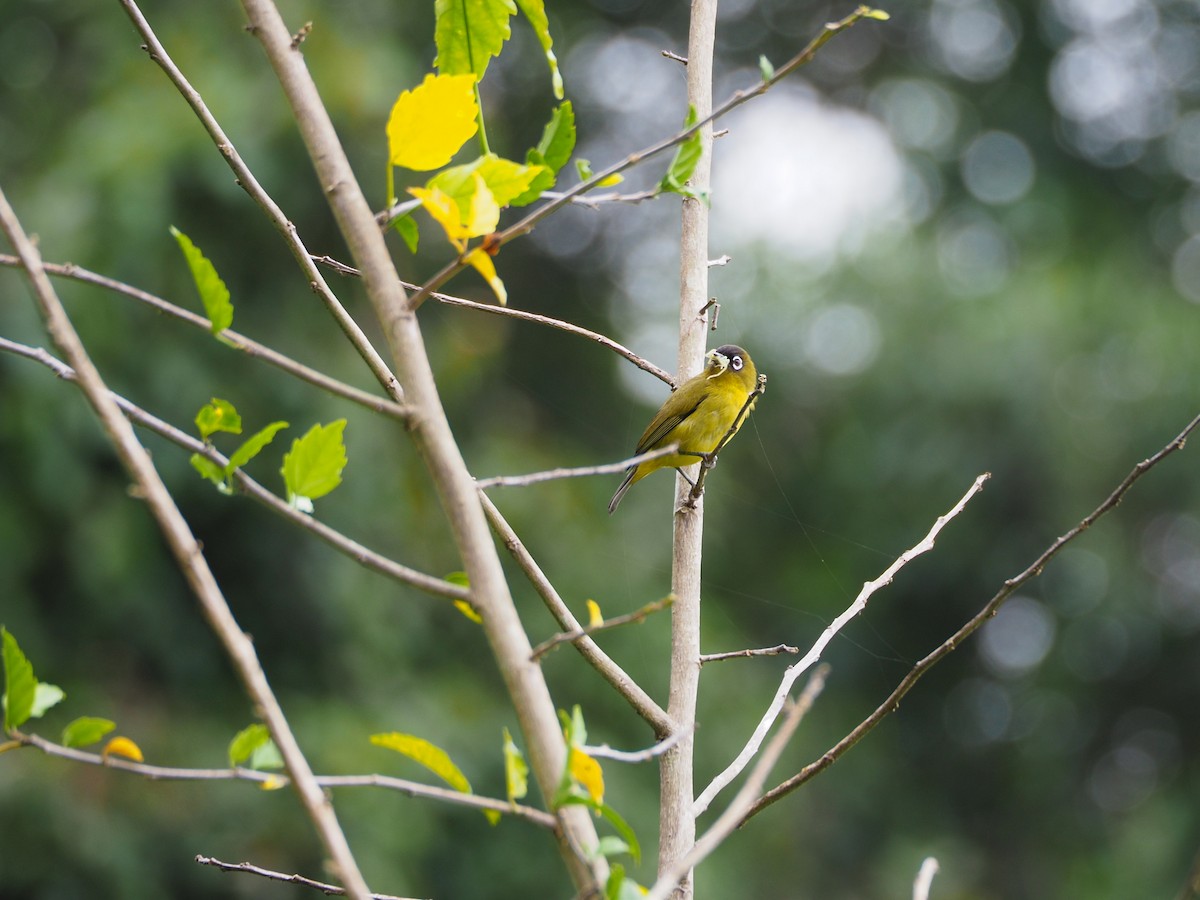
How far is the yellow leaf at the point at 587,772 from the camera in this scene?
118cm

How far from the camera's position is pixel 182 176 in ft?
23.7

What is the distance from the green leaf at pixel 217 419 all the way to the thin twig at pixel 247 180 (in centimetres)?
24

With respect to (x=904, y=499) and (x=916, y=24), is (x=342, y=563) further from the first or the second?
(x=916, y=24)

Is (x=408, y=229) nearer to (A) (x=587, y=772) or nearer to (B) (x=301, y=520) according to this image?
(B) (x=301, y=520)

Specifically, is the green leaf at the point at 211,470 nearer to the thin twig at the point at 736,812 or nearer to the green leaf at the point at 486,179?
the green leaf at the point at 486,179

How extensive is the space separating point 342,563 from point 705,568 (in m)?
4.90

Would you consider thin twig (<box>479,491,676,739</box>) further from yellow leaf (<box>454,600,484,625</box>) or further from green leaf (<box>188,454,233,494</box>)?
green leaf (<box>188,454,233,494</box>)

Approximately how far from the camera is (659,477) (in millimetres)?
10172

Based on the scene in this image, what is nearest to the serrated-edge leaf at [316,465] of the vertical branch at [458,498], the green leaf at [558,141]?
the vertical branch at [458,498]

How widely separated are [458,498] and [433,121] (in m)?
0.39

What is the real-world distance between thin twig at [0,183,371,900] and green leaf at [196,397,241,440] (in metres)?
0.17

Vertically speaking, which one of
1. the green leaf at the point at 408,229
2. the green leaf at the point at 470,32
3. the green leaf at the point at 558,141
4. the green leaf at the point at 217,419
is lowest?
the green leaf at the point at 217,419

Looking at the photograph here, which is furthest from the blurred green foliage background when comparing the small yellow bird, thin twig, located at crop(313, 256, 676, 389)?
thin twig, located at crop(313, 256, 676, 389)

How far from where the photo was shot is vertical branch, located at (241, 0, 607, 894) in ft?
3.73
